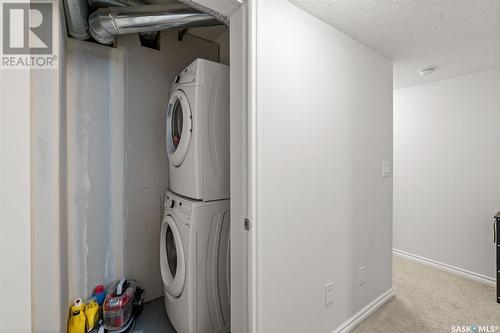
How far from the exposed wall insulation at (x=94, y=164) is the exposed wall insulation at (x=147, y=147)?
7cm

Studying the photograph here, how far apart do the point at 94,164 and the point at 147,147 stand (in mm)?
426

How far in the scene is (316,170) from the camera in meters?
1.65

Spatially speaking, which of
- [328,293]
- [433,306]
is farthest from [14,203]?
[433,306]

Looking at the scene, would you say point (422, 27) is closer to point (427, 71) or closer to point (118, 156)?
point (427, 71)

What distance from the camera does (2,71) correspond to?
0.96m

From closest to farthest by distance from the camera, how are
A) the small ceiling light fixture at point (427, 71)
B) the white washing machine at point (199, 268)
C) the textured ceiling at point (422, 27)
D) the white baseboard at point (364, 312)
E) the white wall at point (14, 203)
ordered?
the white wall at point (14, 203)
the textured ceiling at point (422, 27)
the white washing machine at point (199, 268)
the white baseboard at point (364, 312)
the small ceiling light fixture at point (427, 71)

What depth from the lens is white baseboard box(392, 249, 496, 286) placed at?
2.54 meters

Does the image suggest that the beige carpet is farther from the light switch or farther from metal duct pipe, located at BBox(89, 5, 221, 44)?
metal duct pipe, located at BBox(89, 5, 221, 44)

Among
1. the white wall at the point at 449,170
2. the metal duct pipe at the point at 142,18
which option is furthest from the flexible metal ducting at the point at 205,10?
the white wall at the point at 449,170

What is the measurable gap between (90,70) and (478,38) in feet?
9.79

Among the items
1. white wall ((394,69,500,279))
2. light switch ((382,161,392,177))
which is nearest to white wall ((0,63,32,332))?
light switch ((382,161,392,177))

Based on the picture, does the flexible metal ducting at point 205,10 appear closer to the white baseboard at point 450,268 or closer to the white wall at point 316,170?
the white wall at point 316,170

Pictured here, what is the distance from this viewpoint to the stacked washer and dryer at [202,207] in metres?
1.62

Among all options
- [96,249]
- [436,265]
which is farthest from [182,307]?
[436,265]
